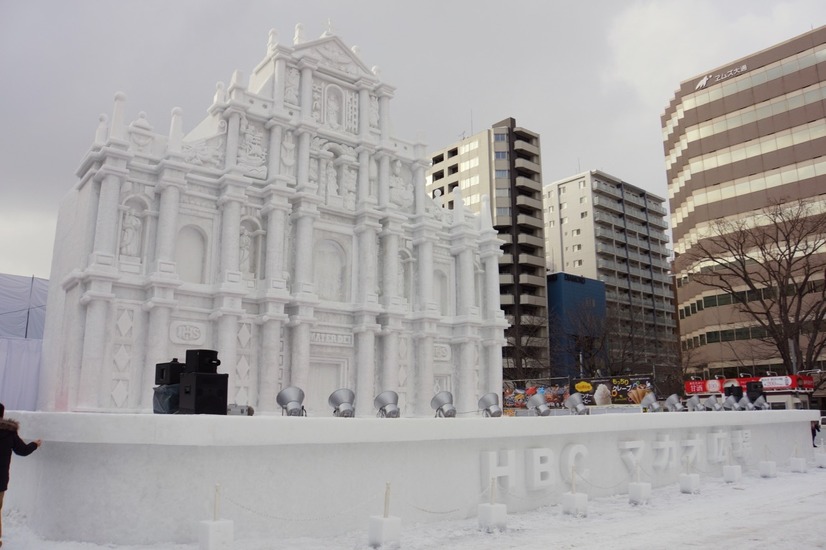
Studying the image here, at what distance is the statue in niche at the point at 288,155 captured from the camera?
28.9 metres

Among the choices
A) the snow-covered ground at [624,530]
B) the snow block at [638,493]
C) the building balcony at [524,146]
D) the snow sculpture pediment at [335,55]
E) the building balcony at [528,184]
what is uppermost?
the building balcony at [524,146]

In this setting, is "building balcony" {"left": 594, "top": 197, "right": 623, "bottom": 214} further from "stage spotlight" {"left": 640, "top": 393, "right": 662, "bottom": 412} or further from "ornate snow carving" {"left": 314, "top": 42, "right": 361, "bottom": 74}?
"stage spotlight" {"left": 640, "top": 393, "right": 662, "bottom": 412}

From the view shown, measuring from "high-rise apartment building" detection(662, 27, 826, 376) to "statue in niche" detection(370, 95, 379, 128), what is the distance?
31902mm

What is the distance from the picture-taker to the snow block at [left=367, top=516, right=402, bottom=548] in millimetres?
8945

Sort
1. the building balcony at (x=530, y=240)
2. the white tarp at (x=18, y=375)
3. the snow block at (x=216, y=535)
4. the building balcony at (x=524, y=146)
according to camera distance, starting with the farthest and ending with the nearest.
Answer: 1. the building balcony at (x=524, y=146)
2. the building balcony at (x=530, y=240)
3. the white tarp at (x=18, y=375)
4. the snow block at (x=216, y=535)

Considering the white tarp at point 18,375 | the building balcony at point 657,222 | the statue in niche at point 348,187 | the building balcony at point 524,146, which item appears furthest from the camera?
the building balcony at point 657,222

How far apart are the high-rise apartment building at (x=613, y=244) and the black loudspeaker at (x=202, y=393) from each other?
7817 centimetres

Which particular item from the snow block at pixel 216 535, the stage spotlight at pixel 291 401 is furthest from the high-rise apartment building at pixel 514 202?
the snow block at pixel 216 535

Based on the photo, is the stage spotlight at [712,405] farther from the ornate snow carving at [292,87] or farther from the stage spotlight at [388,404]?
the ornate snow carving at [292,87]

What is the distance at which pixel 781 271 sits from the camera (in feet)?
145

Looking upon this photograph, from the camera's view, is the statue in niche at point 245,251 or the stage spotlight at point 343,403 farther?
the statue in niche at point 245,251

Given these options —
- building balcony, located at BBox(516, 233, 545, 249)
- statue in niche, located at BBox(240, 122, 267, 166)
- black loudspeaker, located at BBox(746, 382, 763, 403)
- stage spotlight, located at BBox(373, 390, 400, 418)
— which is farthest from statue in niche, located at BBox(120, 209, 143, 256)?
building balcony, located at BBox(516, 233, 545, 249)

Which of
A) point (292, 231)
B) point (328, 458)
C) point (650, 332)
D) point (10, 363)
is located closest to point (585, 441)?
point (328, 458)

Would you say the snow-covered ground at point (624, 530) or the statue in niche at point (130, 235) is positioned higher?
the statue in niche at point (130, 235)
